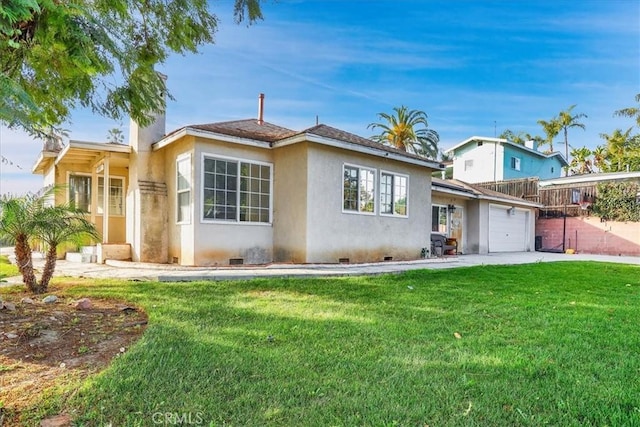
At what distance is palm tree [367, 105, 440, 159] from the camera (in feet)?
95.2

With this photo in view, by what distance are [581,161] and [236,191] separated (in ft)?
135

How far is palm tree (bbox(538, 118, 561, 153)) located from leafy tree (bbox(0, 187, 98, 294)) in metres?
44.0

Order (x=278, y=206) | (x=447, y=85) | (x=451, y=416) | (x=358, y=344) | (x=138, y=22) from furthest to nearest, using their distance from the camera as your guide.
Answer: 1. (x=447, y=85)
2. (x=278, y=206)
3. (x=138, y=22)
4. (x=358, y=344)
5. (x=451, y=416)

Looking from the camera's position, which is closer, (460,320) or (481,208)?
(460,320)

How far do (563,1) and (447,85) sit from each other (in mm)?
8190

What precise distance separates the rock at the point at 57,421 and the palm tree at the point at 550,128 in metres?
45.7

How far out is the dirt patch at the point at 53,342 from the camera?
280 cm

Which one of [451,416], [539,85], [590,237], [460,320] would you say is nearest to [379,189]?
[460,320]

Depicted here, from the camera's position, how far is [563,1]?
1188 centimetres

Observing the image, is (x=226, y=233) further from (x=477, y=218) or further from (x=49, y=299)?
Answer: (x=477, y=218)

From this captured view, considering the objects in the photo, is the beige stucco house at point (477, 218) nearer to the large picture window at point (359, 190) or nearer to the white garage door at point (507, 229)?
the white garage door at point (507, 229)

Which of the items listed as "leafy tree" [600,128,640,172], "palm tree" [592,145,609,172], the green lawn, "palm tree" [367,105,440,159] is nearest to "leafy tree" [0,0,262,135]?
the green lawn

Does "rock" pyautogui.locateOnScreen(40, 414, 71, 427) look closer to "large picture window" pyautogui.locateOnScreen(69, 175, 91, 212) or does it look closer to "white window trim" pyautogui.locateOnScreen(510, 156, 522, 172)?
"large picture window" pyautogui.locateOnScreen(69, 175, 91, 212)

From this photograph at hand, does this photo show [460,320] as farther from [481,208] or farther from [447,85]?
[447,85]
